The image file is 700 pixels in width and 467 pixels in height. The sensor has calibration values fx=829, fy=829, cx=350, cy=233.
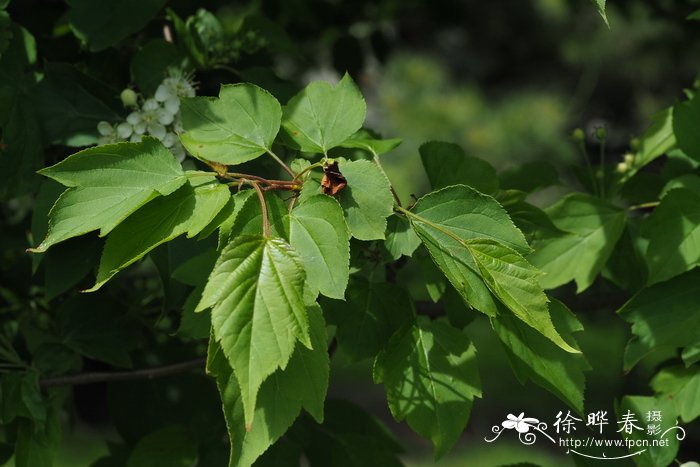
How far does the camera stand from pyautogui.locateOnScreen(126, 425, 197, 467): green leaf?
5.14 ft

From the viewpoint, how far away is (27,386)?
1.41 m

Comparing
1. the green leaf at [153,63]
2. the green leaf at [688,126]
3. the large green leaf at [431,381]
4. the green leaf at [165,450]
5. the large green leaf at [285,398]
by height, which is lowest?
the green leaf at [165,450]

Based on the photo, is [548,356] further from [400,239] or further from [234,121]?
[234,121]

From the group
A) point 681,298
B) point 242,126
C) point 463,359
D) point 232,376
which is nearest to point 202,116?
point 242,126

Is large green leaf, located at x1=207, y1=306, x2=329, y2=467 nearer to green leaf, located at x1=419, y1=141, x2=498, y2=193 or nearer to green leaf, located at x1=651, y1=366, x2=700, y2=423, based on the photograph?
green leaf, located at x1=419, y1=141, x2=498, y2=193

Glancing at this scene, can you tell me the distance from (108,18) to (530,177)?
865 millimetres

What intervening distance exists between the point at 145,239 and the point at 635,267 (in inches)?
38.2

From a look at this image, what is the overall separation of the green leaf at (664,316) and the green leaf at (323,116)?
555mm

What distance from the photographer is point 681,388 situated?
146 centimetres

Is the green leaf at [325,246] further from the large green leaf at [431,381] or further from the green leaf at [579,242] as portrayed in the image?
the green leaf at [579,242]

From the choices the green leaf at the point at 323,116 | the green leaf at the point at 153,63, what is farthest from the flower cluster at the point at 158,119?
the green leaf at the point at 323,116

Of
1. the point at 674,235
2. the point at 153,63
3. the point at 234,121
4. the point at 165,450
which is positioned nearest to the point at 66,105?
the point at 153,63

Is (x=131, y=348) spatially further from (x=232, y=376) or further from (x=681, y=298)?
(x=681, y=298)

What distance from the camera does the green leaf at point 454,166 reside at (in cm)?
137
